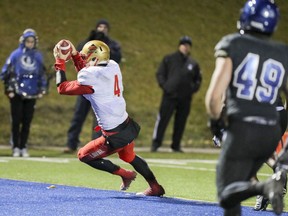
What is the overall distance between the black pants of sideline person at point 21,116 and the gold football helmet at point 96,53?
5.67 metres

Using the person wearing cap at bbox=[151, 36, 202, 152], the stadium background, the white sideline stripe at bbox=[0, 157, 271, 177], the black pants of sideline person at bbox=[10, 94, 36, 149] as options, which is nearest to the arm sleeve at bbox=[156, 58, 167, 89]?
the person wearing cap at bbox=[151, 36, 202, 152]

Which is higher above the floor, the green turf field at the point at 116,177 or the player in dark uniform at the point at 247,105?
the player in dark uniform at the point at 247,105

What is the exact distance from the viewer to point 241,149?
6359 millimetres

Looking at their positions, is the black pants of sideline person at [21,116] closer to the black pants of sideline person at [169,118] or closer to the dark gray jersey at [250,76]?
the black pants of sideline person at [169,118]

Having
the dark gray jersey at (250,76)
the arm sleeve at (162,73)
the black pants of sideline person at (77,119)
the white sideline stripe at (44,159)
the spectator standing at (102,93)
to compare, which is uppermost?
the dark gray jersey at (250,76)

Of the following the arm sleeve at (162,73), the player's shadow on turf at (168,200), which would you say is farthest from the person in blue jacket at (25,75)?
the player's shadow on turf at (168,200)

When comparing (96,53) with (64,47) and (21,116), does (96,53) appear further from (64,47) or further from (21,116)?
(21,116)

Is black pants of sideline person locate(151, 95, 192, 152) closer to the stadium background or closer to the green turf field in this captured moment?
the green turf field

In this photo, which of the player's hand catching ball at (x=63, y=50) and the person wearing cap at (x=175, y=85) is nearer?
the player's hand catching ball at (x=63, y=50)

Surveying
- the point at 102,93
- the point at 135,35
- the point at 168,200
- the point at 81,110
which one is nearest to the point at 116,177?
the point at 168,200

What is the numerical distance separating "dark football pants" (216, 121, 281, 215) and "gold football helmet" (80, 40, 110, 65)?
365 centimetres

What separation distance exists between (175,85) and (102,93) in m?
8.24

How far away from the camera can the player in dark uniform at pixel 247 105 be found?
6.33 metres

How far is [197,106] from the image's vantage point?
23.8m
